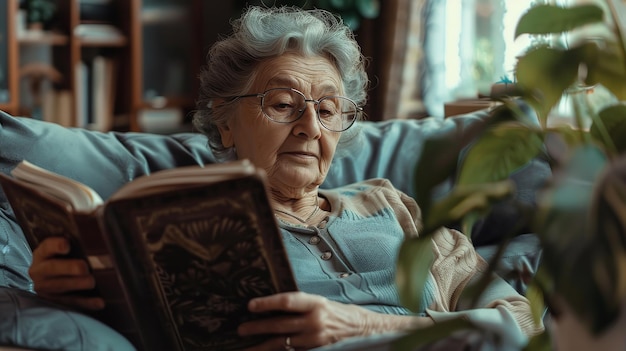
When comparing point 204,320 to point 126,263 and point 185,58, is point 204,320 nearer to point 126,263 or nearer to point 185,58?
point 126,263

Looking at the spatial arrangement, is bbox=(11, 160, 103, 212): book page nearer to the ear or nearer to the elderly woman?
the elderly woman

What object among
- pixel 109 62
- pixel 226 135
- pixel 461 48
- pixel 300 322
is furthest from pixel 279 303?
pixel 461 48

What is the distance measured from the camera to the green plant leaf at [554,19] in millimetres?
1084

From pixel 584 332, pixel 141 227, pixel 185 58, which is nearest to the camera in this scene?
pixel 584 332

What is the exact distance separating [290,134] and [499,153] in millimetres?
756

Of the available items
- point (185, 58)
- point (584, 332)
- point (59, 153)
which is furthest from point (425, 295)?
point (185, 58)

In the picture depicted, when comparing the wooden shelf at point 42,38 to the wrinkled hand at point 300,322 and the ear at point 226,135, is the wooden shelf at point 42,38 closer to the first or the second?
the ear at point 226,135

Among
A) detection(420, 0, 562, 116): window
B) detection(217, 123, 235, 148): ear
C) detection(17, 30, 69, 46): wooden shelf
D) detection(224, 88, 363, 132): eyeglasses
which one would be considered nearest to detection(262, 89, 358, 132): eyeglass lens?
detection(224, 88, 363, 132): eyeglasses

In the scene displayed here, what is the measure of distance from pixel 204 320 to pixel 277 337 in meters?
0.12

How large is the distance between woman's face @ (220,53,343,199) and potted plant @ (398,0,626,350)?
2.15ft

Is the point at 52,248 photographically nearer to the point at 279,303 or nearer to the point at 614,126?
the point at 279,303

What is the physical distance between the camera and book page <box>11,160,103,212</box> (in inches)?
50.0

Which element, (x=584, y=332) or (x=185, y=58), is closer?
(x=584, y=332)

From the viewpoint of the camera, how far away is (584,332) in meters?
1.00
